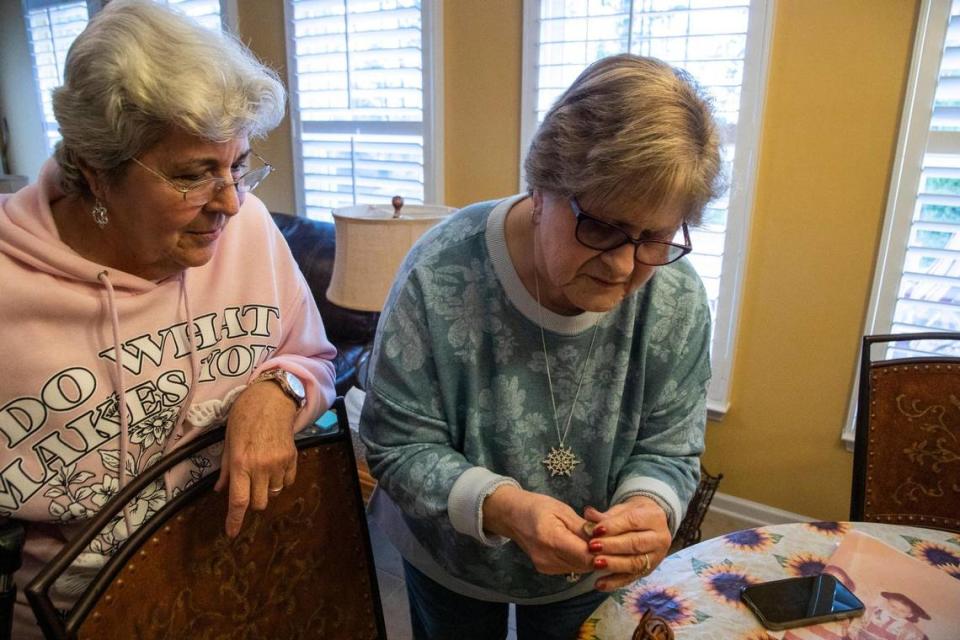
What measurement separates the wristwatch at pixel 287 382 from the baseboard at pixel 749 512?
1.91m

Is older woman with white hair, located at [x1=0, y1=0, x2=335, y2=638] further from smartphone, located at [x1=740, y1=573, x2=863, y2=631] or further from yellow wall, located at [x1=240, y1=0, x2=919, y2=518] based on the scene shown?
yellow wall, located at [x1=240, y1=0, x2=919, y2=518]

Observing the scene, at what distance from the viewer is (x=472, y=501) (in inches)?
33.8

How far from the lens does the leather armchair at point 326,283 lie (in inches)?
105

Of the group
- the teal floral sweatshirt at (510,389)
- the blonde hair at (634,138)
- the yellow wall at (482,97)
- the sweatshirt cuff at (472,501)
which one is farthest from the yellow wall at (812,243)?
the sweatshirt cuff at (472,501)

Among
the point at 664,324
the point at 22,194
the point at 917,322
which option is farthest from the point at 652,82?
the point at 917,322

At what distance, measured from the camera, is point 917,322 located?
192 cm

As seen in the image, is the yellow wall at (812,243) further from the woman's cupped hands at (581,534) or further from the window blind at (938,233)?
the woman's cupped hands at (581,534)

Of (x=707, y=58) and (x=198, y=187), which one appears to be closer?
(x=198, y=187)

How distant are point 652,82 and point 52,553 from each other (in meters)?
1.03

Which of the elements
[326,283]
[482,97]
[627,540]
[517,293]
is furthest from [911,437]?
[326,283]

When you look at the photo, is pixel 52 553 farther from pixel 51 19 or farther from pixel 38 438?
pixel 51 19

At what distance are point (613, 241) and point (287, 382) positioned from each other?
534 millimetres

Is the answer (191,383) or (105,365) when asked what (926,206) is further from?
(105,365)

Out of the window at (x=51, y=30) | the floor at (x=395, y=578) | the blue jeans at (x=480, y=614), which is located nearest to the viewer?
the blue jeans at (x=480, y=614)
